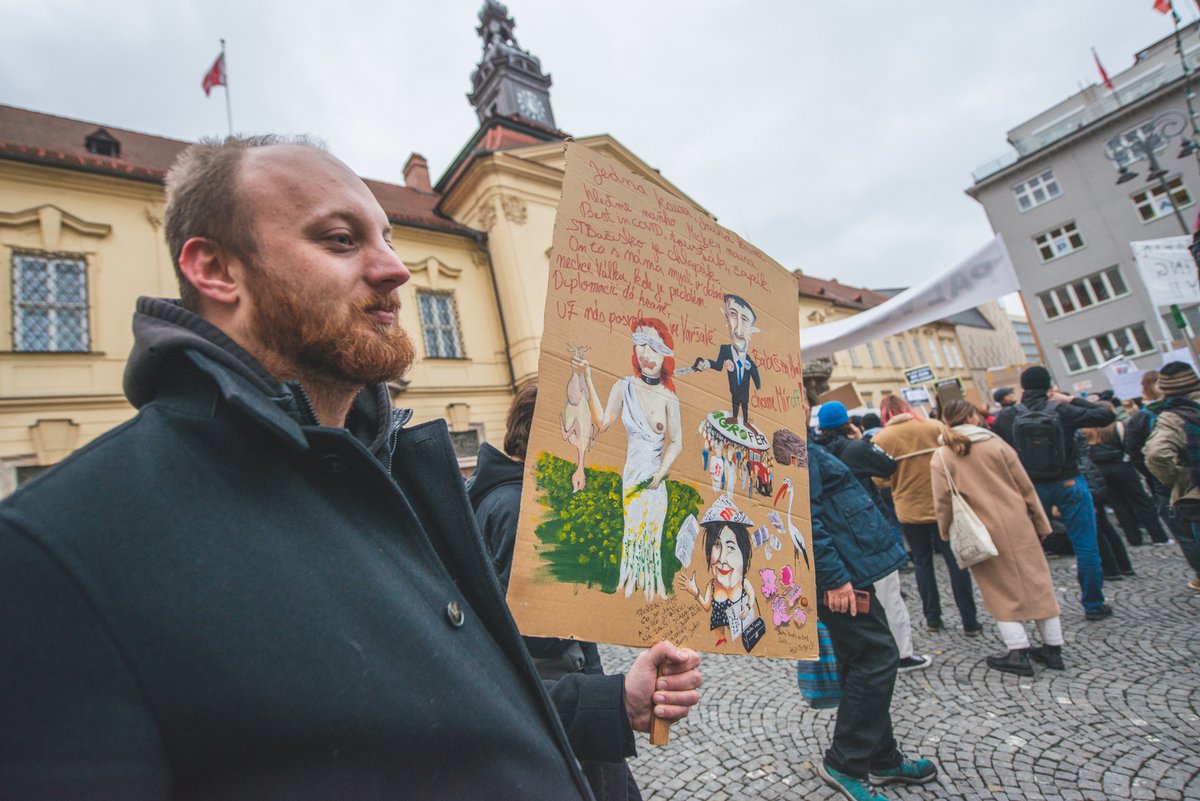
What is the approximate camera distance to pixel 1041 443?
176 inches

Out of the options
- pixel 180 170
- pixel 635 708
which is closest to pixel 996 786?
pixel 635 708

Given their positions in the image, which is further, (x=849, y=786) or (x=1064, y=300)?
(x=1064, y=300)

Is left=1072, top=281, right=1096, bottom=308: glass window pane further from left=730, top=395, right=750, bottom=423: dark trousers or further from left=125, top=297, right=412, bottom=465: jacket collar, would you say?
left=125, top=297, right=412, bottom=465: jacket collar

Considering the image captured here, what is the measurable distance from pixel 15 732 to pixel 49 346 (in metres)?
13.0

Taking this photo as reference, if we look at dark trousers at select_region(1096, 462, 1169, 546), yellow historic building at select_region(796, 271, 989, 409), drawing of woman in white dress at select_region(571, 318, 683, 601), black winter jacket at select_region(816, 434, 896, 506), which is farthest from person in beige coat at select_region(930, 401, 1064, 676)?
yellow historic building at select_region(796, 271, 989, 409)

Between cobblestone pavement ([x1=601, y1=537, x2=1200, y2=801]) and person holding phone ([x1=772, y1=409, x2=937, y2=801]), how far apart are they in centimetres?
11

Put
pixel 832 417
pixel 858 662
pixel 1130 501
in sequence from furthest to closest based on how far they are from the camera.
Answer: pixel 1130 501, pixel 832 417, pixel 858 662

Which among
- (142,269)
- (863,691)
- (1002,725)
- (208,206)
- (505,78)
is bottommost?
(1002,725)

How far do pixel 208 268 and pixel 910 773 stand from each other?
135 inches

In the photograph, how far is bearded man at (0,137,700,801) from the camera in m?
0.61

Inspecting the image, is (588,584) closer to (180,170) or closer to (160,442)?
(160,442)

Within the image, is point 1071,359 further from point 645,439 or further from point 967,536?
point 645,439

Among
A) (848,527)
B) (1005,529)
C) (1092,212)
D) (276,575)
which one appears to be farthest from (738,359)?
(1092,212)

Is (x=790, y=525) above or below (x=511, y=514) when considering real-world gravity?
below
